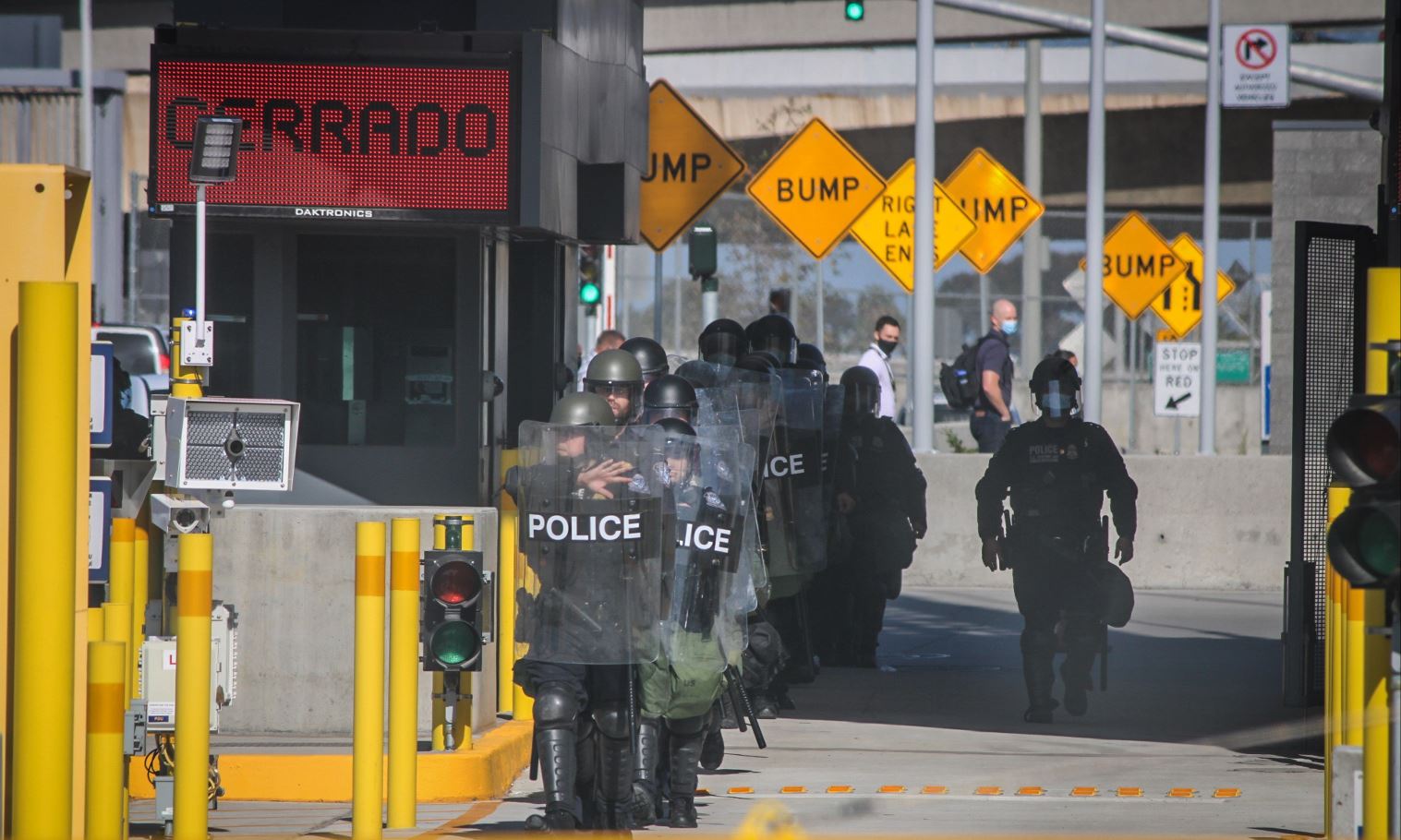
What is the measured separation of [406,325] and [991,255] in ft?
34.4

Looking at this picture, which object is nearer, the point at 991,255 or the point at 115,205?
the point at 991,255

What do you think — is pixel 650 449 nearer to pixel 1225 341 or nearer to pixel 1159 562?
pixel 1159 562

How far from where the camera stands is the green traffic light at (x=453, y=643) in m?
8.28

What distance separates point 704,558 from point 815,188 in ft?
32.6

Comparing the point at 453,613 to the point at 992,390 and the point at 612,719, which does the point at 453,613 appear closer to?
the point at 612,719

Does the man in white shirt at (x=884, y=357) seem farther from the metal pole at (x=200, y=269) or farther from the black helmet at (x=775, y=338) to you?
the metal pole at (x=200, y=269)

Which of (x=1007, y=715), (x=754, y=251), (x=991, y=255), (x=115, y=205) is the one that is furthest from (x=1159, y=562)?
(x=754, y=251)

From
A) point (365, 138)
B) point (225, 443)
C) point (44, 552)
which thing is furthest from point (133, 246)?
point (44, 552)

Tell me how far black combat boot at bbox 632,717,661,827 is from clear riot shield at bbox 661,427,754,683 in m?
0.37

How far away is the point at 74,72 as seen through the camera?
3825cm

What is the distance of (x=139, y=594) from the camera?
8.05m

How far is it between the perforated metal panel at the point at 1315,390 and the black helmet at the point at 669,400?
2.89 m

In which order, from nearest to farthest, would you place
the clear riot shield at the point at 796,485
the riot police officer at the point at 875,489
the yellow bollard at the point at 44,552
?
the yellow bollard at the point at 44,552, the clear riot shield at the point at 796,485, the riot police officer at the point at 875,489

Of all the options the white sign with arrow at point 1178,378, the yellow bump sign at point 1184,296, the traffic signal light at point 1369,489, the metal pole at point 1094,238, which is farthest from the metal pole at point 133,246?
the traffic signal light at point 1369,489
